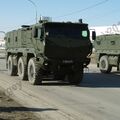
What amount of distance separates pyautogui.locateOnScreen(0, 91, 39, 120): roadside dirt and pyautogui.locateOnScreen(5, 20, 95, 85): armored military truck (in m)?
5.94

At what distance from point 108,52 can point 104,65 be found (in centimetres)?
106

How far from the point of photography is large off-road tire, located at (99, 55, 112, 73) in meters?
29.8

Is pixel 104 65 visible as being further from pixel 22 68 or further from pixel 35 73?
pixel 35 73

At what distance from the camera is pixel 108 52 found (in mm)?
29812

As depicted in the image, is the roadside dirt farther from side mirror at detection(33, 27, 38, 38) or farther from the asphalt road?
side mirror at detection(33, 27, 38, 38)

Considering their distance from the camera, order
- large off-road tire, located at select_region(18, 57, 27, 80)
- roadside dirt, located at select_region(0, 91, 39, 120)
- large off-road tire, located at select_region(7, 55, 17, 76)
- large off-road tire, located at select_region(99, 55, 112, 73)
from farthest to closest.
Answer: large off-road tire, located at select_region(99, 55, 112, 73)
large off-road tire, located at select_region(7, 55, 17, 76)
large off-road tire, located at select_region(18, 57, 27, 80)
roadside dirt, located at select_region(0, 91, 39, 120)

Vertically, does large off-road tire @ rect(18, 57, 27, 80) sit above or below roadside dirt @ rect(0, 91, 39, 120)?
above

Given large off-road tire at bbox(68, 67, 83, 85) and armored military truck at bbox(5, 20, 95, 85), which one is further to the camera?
large off-road tire at bbox(68, 67, 83, 85)

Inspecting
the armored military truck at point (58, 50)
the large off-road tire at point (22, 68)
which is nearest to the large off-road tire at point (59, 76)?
the armored military truck at point (58, 50)

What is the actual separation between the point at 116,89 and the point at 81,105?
5.50 metres

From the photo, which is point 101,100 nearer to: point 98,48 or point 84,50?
point 84,50

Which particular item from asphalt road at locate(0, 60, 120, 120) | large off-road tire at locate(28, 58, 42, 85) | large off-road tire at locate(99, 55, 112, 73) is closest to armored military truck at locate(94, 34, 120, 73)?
large off-road tire at locate(99, 55, 112, 73)

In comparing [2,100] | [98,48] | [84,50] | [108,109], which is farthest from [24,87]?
[98,48]

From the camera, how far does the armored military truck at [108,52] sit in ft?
94.3
